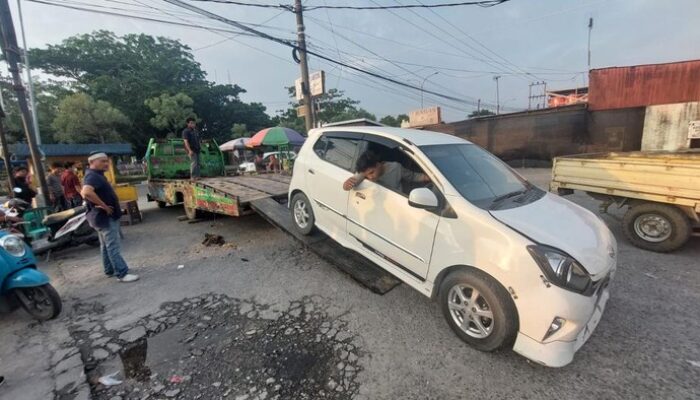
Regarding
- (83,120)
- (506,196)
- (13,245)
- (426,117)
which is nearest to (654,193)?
(506,196)

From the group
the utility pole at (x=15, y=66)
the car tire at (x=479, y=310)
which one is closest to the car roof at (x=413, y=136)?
the car tire at (x=479, y=310)

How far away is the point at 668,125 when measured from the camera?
13.2 m

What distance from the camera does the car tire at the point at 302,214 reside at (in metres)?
4.29

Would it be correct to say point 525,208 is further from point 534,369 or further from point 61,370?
point 61,370

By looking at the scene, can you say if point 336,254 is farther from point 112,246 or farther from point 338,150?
point 112,246

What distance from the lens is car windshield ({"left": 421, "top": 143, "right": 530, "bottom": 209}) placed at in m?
2.79

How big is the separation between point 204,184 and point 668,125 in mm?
18303

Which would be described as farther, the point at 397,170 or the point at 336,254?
the point at 336,254

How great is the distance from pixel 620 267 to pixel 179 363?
5154mm

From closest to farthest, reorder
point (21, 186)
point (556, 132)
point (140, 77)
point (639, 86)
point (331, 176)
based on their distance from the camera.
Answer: point (331, 176), point (21, 186), point (639, 86), point (556, 132), point (140, 77)

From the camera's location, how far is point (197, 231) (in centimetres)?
650

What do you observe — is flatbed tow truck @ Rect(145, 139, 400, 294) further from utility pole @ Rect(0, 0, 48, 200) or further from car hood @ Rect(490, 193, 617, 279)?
utility pole @ Rect(0, 0, 48, 200)

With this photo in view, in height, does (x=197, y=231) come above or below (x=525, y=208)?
below

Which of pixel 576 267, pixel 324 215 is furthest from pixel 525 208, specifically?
pixel 324 215
